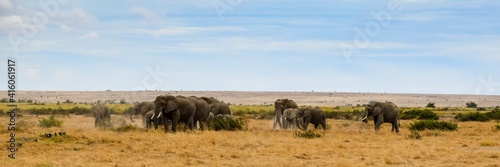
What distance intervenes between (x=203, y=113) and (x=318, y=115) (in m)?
6.45

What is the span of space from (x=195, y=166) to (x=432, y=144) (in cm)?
1037

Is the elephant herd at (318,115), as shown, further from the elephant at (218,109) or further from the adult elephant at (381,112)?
the elephant at (218,109)

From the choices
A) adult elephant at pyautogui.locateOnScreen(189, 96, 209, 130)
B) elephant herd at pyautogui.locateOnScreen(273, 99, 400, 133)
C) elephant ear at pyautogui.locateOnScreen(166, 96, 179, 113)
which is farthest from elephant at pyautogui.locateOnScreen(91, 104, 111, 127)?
elephant herd at pyautogui.locateOnScreen(273, 99, 400, 133)

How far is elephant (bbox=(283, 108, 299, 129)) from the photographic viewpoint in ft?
111

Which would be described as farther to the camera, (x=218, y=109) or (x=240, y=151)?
(x=218, y=109)

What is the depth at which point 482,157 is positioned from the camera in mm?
19719

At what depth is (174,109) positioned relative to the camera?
90.0ft

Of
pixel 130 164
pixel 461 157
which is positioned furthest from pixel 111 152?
pixel 461 157

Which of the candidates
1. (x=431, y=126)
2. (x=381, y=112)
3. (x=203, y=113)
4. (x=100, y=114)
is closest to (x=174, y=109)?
(x=203, y=113)

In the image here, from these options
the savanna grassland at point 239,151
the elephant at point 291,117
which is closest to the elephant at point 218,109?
the elephant at point 291,117

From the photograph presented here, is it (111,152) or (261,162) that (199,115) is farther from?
(261,162)

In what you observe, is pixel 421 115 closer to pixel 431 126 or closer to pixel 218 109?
pixel 431 126

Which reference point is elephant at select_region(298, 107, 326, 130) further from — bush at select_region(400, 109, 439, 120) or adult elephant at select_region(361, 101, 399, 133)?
bush at select_region(400, 109, 439, 120)

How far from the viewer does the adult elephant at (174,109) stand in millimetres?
27203
